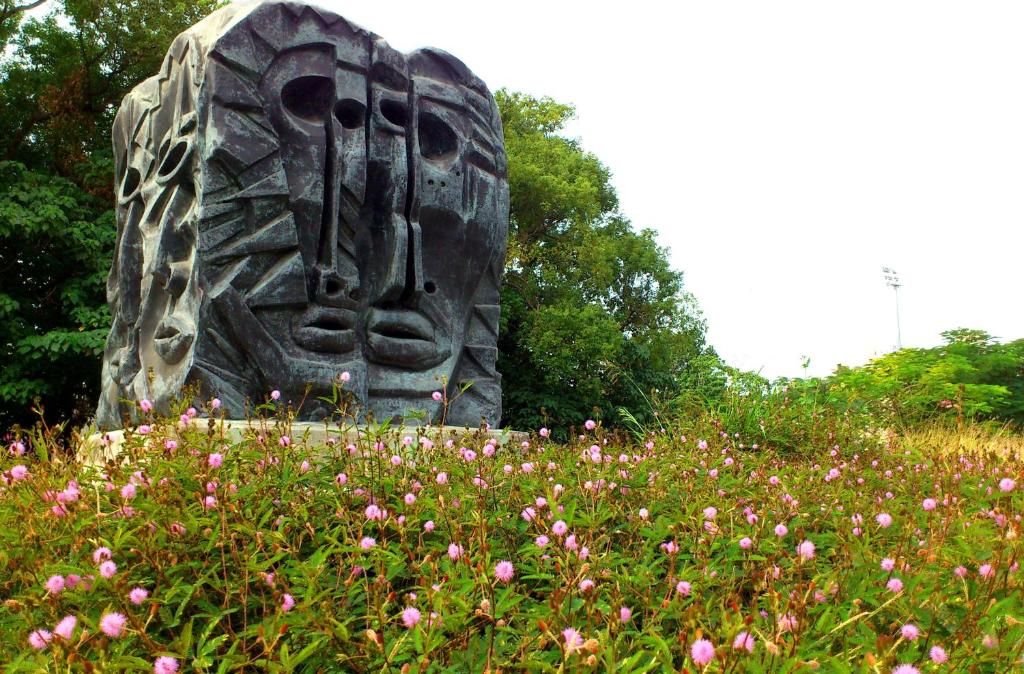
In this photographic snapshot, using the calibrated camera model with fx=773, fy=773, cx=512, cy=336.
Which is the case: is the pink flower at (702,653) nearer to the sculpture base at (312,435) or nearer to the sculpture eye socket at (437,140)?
the sculpture base at (312,435)

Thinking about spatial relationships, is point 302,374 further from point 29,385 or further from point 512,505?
point 29,385

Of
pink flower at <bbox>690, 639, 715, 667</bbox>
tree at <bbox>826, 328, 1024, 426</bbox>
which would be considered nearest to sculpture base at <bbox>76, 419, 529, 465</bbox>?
pink flower at <bbox>690, 639, 715, 667</bbox>

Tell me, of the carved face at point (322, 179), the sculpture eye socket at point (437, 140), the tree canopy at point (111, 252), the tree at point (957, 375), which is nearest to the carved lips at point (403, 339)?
the carved face at point (322, 179)

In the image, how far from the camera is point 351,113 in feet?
18.3

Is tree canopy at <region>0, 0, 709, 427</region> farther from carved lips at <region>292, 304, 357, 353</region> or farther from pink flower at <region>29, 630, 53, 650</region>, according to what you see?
pink flower at <region>29, 630, 53, 650</region>

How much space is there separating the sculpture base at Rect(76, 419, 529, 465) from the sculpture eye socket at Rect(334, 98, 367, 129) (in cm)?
218

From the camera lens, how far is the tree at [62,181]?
11.4 meters

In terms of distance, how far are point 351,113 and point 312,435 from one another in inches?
93.5

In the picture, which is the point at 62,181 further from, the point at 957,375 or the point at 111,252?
the point at 957,375

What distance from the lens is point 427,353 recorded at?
5.74 m

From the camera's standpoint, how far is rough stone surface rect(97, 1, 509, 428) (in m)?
5.03

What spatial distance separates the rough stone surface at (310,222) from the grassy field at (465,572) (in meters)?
2.16

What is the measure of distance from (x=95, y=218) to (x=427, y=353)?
933 centimetres

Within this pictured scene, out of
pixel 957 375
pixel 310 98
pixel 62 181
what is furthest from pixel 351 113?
pixel 957 375
